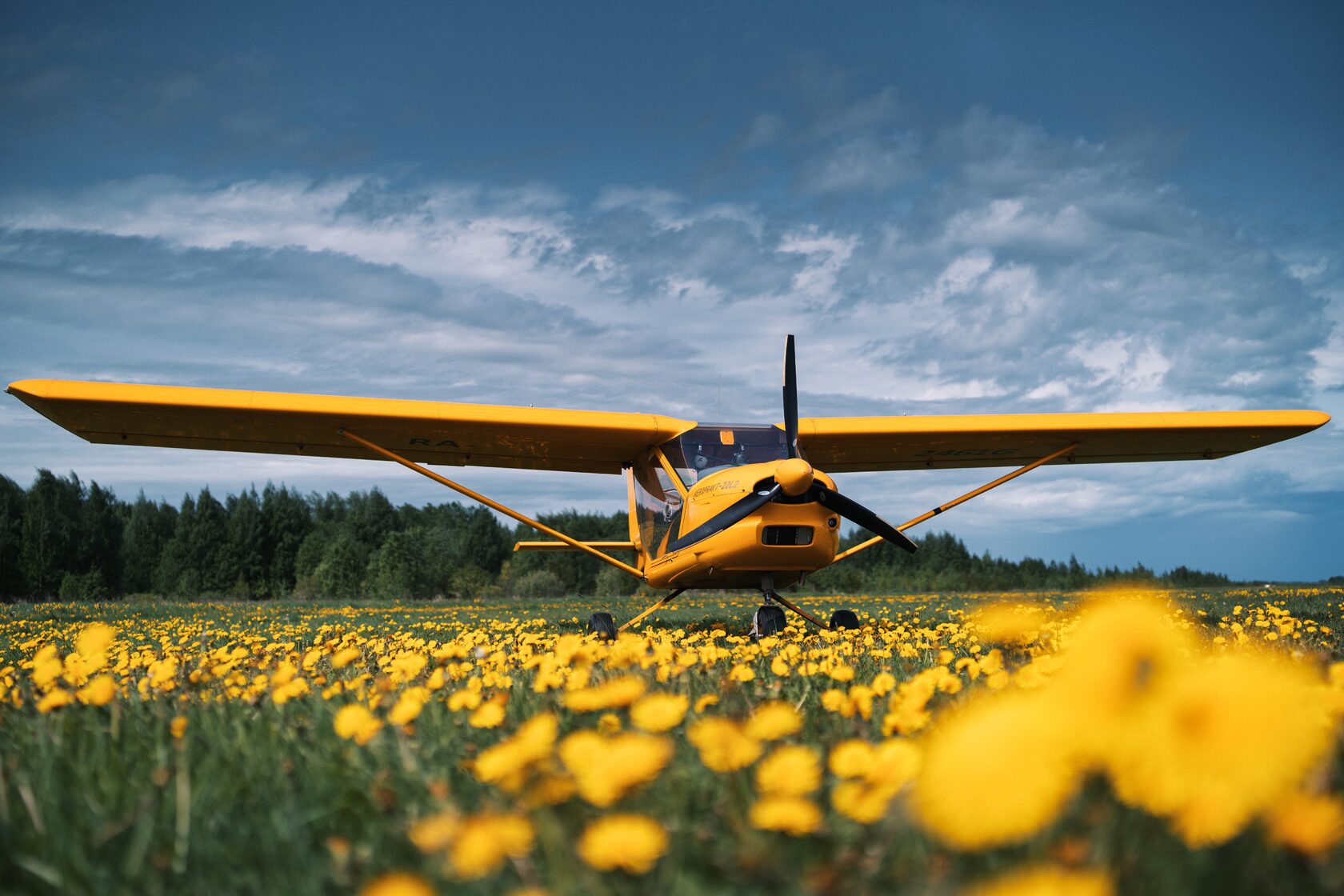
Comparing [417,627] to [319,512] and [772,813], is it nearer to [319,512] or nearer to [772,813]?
[772,813]

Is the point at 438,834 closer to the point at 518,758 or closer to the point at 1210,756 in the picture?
the point at 518,758

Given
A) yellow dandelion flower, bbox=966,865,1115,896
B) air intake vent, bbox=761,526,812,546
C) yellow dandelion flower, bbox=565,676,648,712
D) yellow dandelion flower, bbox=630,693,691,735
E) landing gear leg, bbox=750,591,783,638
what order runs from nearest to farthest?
1. yellow dandelion flower, bbox=966,865,1115,896
2. yellow dandelion flower, bbox=630,693,691,735
3. yellow dandelion flower, bbox=565,676,648,712
4. landing gear leg, bbox=750,591,783,638
5. air intake vent, bbox=761,526,812,546

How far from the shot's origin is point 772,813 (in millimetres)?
1072

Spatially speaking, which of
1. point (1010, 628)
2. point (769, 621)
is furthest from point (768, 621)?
point (1010, 628)

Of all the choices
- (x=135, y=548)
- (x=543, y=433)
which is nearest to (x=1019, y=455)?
(x=543, y=433)

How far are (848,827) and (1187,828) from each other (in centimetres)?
48


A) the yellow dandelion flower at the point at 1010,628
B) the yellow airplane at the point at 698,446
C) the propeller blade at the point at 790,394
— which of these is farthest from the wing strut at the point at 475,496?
the yellow dandelion flower at the point at 1010,628

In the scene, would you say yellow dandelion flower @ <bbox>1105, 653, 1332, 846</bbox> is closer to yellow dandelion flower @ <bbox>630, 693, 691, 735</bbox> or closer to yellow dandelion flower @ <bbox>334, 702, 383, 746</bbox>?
yellow dandelion flower @ <bbox>630, 693, 691, 735</bbox>

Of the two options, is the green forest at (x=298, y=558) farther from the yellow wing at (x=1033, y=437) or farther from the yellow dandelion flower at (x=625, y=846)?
the yellow dandelion flower at (x=625, y=846)

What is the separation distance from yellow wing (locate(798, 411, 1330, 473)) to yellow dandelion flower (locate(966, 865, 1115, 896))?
1117 cm

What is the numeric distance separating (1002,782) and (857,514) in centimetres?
832

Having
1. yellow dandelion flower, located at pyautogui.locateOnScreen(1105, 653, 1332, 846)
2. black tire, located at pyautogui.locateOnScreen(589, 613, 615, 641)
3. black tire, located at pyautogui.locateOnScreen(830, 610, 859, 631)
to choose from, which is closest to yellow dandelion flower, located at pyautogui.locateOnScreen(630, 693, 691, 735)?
yellow dandelion flower, located at pyautogui.locateOnScreen(1105, 653, 1332, 846)

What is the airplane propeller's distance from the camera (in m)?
8.33

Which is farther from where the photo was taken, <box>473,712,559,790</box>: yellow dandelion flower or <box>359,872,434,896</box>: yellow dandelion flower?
<box>473,712,559,790</box>: yellow dandelion flower
